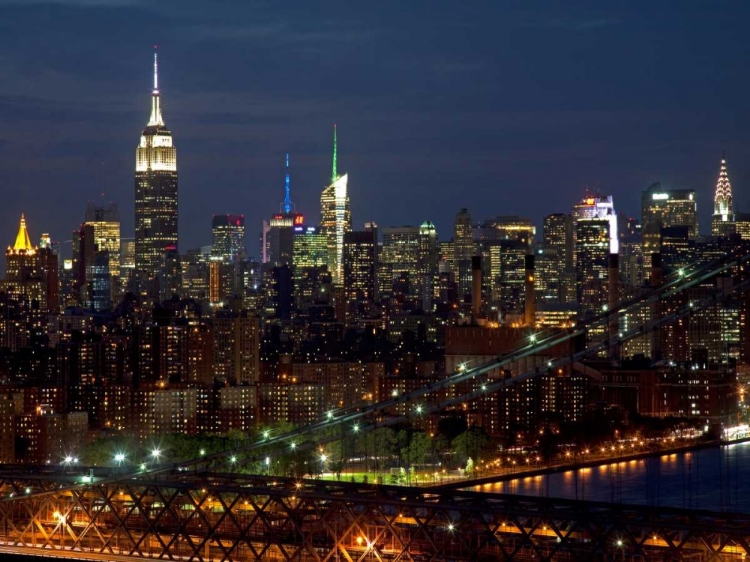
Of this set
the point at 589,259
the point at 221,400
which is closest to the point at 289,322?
the point at 589,259

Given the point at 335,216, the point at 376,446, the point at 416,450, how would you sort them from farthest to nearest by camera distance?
the point at 335,216
the point at 376,446
the point at 416,450

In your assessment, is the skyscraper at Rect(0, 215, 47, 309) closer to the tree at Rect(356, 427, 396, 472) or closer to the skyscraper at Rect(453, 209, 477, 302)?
the skyscraper at Rect(453, 209, 477, 302)

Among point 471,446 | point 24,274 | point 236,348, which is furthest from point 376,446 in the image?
point 24,274

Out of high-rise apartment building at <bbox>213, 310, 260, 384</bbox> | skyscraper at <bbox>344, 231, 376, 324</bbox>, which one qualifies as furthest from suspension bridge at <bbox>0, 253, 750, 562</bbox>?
skyscraper at <bbox>344, 231, 376, 324</bbox>

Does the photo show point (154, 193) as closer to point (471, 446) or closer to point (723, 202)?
point (723, 202)

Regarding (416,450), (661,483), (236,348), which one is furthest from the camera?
(236,348)

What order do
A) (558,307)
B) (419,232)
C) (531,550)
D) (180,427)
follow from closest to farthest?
(531,550) < (180,427) < (558,307) < (419,232)

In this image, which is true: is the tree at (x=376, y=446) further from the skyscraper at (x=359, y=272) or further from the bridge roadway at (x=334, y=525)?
the skyscraper at (x=359, y=272)

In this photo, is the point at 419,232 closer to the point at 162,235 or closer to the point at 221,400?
the point at 162,235
